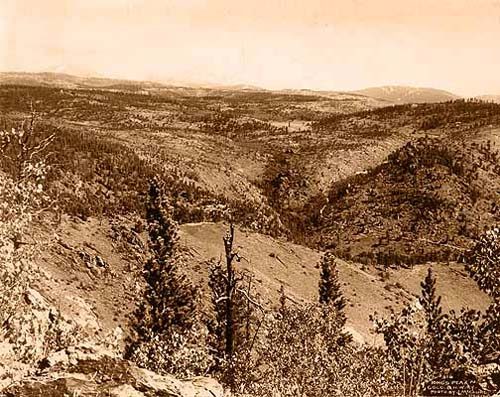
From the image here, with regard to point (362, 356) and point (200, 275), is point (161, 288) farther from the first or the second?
point (362, 356)

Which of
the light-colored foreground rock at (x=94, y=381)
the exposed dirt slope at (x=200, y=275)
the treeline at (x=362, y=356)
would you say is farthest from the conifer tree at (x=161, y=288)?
the light-colored foreground rock at (x=94, y=381)

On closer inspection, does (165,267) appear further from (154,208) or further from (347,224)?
(347,224)

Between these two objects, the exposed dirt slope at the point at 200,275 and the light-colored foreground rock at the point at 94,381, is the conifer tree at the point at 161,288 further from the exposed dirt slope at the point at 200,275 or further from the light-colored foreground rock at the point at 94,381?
the light-colored foreground rock at the point at 94,381

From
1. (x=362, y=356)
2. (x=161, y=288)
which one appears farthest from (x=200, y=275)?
(x=362, y=356)

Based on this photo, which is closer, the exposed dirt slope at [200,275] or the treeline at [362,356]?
the treeline at [362,356]

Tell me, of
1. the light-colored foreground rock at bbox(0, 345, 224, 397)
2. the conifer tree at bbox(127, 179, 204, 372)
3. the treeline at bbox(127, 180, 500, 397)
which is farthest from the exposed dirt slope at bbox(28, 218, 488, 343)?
the light-colored foreground rock at bbox(0, 345, 224, 397)

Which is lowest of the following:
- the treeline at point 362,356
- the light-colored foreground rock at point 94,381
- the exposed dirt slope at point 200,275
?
the exposed dirt slope at point 200,275

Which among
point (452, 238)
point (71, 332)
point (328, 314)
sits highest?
point (71, 332)

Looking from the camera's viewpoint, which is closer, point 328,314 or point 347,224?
point 328,314

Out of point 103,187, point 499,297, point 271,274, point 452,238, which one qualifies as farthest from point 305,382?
point 452,238
